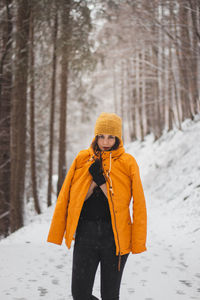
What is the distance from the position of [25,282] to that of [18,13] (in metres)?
7.16

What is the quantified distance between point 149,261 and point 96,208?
2.87 meters

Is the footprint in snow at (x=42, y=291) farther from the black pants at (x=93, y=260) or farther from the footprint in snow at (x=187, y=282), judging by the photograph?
the footprint in snow at (x=187, y=282)

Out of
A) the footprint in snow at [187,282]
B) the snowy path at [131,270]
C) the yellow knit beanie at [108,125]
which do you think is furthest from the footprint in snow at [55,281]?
the yellow knit beanie at [108,125]

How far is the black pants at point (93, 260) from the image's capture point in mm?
2189

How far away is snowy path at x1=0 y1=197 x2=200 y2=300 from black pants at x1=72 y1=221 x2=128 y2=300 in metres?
1.42

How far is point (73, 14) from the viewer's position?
796cm

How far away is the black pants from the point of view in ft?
7.18

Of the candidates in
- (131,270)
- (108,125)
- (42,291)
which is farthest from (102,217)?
(131,270)

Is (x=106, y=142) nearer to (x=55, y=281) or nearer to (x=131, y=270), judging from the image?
(x=55, y=281)

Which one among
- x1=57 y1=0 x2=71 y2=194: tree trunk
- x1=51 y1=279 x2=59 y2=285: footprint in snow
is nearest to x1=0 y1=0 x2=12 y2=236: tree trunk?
x1=57 y1=0 x2=71 y2=194: tree trunk

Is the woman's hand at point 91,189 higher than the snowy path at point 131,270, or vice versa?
the woman's hand at point 91,189

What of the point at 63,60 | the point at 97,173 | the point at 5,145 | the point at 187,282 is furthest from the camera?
the point at 5,145

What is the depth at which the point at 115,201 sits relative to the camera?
7.36 ft

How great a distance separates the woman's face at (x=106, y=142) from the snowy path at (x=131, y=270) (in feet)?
6.88
